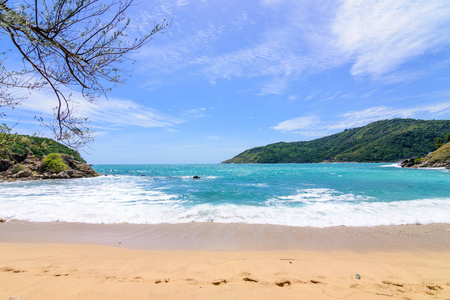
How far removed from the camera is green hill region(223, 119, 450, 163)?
99.7m

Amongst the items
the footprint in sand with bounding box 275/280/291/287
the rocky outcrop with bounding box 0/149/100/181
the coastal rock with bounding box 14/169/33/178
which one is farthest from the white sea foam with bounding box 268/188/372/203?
the coastal rock with bounding box 14/169/33/178

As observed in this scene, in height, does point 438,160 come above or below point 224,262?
above

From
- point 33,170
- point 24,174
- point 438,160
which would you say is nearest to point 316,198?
point 24,174

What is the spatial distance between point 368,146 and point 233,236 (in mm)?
136682

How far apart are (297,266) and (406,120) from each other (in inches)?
6950

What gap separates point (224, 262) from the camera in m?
4.84

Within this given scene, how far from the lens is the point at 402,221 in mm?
8281

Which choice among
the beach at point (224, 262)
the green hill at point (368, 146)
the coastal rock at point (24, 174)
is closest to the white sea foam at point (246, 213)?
the beach at point (224, 262)

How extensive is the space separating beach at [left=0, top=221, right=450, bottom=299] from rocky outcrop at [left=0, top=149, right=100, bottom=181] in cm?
2851

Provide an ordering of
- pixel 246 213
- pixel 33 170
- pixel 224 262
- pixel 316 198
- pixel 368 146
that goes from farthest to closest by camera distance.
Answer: pixel 368 146, pixel 33 170, pixel 316 198, pixel 246 213, pixel 224 262

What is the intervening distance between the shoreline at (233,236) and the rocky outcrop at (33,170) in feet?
89.6

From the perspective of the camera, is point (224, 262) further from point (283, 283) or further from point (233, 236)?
point (233, 236)

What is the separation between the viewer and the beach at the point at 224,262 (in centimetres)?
359

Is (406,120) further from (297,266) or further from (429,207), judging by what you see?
(297,266)
